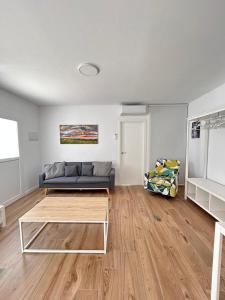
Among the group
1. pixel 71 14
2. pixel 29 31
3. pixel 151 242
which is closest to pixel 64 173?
pixel 151 242

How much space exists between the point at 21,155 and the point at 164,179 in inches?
132

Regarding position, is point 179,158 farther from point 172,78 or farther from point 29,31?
point 29,31

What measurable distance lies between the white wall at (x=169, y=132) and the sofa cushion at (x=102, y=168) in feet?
4.18

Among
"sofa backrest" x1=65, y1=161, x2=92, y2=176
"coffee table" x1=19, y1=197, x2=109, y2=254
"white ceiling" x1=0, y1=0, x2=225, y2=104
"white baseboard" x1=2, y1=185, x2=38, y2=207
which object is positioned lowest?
"white baseboard" x1=2, y1=185, x2=38, y2=207

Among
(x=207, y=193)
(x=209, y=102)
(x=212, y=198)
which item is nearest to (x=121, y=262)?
(x=212, y=198)

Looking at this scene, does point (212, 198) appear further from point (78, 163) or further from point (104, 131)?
point (78, 163)

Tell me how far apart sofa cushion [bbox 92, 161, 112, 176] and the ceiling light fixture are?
2328 mm

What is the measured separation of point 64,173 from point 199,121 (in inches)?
139

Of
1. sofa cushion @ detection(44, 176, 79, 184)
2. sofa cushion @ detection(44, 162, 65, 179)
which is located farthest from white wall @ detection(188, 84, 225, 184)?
sofa cushion @ detection(44, 162, 65, 179)

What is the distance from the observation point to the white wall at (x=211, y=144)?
276cm

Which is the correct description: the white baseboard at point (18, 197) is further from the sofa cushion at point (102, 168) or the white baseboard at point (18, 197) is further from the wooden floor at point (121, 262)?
the sofa cushion at point (102, 168)

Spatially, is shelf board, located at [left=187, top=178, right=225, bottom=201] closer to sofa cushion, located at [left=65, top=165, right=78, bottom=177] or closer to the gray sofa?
the gray sofa

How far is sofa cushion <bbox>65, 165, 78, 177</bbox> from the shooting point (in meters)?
3.93

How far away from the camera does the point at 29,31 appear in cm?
142
